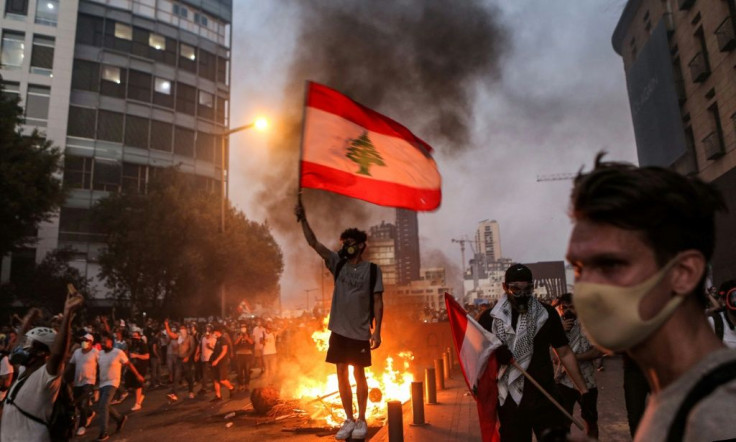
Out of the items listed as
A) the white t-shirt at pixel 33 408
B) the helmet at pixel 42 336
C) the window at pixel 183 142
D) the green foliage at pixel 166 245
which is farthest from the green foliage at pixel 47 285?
the white t-shirt at pixel 33 408

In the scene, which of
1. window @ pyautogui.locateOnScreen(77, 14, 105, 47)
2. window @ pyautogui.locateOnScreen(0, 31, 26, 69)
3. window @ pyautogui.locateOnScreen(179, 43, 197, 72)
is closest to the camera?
window @ pyautogui.locateOnScreen(0, 31, 26, 69)

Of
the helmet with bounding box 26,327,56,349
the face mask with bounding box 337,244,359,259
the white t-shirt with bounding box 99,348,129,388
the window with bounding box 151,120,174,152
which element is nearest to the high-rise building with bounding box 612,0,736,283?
the face mask with bounding box 337,244,359,259

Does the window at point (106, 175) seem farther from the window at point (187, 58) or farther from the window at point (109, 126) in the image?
the window at point (187, 58)

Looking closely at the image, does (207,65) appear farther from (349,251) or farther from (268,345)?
(349,251)

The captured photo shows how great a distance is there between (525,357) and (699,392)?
312 centimetres

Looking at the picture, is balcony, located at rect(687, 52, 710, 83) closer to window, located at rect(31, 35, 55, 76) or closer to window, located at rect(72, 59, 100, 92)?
window, located at rect(72, 59, 100, 92)

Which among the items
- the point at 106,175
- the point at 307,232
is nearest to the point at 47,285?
the point at 106,175

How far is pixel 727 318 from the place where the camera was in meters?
4.95

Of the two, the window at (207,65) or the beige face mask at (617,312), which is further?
the window at (207,65)

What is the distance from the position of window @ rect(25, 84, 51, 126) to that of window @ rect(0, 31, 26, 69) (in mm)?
2088

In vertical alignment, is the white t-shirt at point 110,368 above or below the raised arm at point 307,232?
below

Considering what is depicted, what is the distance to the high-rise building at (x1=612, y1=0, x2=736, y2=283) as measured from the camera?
63.5 ft

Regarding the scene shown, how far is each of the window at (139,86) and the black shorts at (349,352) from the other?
137 ft

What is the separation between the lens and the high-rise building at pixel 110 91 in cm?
3672
